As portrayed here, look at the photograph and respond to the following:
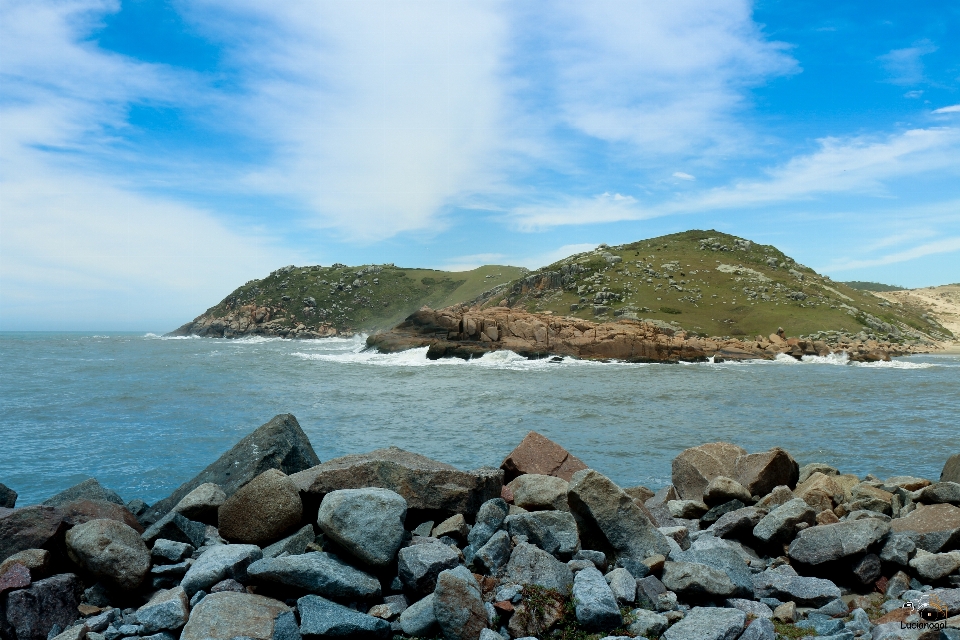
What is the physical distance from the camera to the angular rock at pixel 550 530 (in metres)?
7.21

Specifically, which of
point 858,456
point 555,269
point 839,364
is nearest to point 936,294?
point 555,269

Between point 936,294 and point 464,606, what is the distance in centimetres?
20002

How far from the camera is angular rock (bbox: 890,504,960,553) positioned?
26.9ft

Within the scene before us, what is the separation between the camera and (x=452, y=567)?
6648mm

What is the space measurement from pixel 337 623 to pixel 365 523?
1.13 m

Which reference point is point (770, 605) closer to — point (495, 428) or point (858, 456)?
point (858, 456)

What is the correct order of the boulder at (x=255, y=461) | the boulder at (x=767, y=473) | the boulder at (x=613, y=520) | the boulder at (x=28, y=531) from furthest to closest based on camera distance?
the boulder at (x=767, y=473), the boulder at (x=255, y=461), the boulder at (x=613, y=520), the boulder at (x=28, y=531)

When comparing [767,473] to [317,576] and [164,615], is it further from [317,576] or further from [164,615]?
[164,615]


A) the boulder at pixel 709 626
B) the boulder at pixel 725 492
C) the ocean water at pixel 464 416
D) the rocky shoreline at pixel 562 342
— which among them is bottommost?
the ocean water at pixel 464 416

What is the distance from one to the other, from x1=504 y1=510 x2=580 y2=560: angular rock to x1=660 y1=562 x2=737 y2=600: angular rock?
114cm

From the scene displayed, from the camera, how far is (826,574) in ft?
25.6

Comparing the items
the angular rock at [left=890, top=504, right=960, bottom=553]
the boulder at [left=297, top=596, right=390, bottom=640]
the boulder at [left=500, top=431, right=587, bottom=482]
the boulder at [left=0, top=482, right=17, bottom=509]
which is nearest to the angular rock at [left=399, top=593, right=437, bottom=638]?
the boulder at [left=297, top=596, right=390, bottom=640]

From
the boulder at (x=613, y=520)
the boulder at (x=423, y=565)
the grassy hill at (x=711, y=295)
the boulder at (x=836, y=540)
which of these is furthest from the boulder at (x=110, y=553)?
the grassy hill at (x=711, y=295)

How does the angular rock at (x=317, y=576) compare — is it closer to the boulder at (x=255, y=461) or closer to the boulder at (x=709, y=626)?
the boulder at (x=709, y=626)
